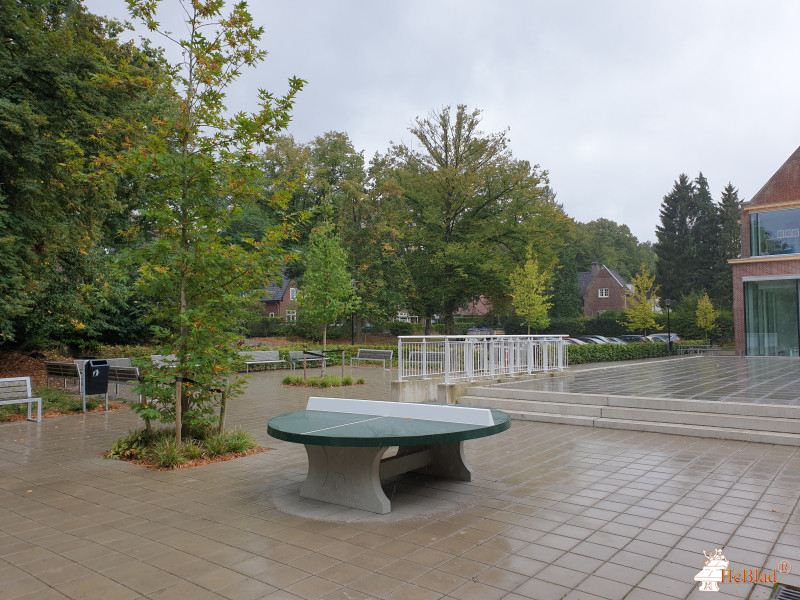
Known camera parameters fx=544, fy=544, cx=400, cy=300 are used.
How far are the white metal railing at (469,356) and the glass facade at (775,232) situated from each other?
19174mm

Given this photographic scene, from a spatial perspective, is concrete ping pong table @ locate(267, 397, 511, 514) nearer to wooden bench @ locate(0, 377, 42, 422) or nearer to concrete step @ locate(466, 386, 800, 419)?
concrete step @ locate(466, 386, 800, 419)

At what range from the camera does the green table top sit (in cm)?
484

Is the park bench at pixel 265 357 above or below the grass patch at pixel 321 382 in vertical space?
above

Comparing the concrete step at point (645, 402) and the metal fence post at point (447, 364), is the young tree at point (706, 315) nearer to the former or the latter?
the concrete step at point (645, 402)

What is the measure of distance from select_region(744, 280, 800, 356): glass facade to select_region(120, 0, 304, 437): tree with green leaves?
28.1 m

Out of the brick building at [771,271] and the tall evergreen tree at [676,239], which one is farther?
the tall evergreen tree at [676,239]

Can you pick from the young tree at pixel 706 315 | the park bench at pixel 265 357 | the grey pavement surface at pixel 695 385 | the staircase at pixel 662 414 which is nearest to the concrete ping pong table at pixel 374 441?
the staircase at pixel 662 414

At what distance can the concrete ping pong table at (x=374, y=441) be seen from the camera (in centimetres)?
498

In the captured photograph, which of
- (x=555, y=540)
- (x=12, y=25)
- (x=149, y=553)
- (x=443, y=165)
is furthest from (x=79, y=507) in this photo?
(x=443, y=165)

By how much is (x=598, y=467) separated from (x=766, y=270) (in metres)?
26.1

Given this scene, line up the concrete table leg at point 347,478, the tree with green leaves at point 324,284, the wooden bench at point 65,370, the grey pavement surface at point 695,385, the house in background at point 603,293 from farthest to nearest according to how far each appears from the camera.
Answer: the house in background at point 603,293 < the tree with green leaves at point 324,284 < the wooden bench at point 65,370 < the grey pavement surface at point 695,385 < the concrete table leg at point 347,478

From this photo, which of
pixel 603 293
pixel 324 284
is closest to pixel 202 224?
pixel 324 284

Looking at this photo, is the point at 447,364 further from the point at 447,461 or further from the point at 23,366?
the point at 23,366

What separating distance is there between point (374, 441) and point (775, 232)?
30.0m
